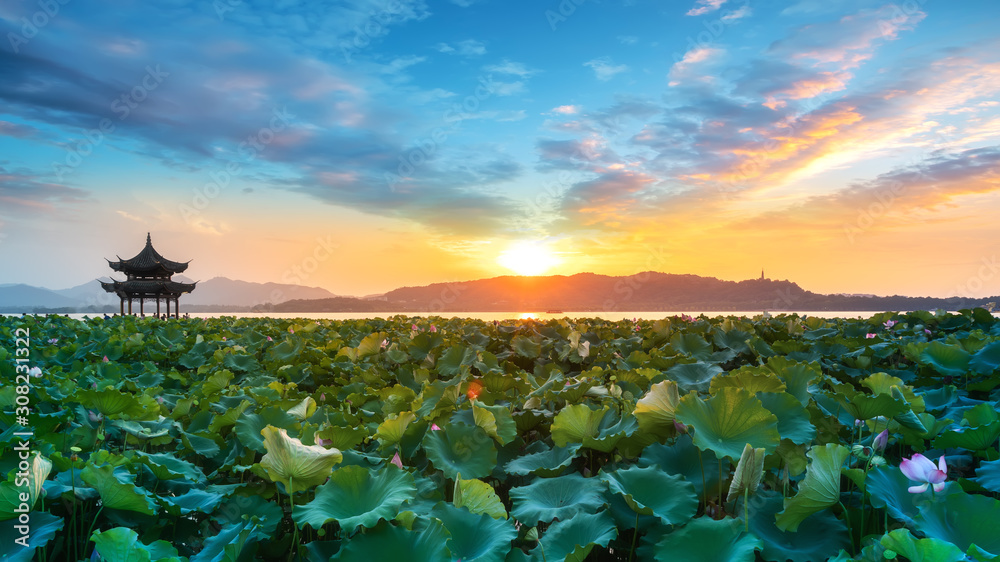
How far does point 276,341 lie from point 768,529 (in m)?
7.34

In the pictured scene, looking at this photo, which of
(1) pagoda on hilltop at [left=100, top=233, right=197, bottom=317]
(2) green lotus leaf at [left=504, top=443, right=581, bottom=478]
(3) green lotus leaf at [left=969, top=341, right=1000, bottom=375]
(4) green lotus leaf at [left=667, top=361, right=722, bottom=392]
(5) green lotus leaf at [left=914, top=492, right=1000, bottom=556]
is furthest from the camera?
(1) pagoda on hilltop at [left=100, top=233, right=197, bottom=317]

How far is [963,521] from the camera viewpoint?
5.29ft

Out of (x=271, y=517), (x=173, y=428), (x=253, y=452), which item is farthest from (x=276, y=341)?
(x=271, y=517)

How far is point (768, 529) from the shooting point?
1.79 m

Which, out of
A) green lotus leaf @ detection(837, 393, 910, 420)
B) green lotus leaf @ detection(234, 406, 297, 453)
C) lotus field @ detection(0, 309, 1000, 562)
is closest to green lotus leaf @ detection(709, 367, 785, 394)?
lotus field @ detection(0, 309, 1000, 562)

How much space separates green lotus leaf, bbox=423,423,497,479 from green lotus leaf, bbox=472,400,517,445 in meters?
0.07

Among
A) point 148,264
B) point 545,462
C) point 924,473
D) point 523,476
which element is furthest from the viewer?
point 148,264

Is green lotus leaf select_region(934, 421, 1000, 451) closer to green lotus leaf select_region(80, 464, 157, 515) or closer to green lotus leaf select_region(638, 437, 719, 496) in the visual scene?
green lotus leaf select_region(638, 437, 719, 496)

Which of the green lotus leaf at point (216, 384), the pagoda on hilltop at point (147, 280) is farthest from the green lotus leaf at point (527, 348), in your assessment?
the pagoda on hilltop at point (147, 280)

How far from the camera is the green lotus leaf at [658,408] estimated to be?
2029mm

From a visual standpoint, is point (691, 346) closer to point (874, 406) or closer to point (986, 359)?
point (986, 359)

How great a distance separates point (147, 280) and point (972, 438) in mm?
43721

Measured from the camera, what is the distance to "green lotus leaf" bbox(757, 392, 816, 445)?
202 cm

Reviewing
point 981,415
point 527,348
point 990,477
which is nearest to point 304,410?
point 990,477
